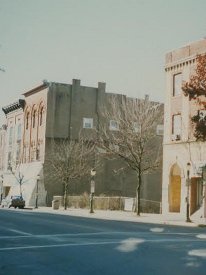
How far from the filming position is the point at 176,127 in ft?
132

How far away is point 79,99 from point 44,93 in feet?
14.0

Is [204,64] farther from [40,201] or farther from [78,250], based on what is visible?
[40,201]

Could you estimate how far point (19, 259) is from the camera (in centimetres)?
1191

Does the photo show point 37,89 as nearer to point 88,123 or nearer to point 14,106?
point 88,123

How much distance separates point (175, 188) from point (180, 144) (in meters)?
3.88

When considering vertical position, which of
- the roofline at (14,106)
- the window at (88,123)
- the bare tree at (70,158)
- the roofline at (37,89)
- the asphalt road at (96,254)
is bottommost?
the asphalt road at (96,254)

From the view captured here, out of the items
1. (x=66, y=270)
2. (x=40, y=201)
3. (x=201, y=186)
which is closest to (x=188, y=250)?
(x=66, y=270)

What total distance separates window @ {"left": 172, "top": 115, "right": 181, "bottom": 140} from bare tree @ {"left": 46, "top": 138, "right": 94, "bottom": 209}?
1553 centimetres

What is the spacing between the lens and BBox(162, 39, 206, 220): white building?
37312 mm

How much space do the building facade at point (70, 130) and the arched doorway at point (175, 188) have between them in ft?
56.1

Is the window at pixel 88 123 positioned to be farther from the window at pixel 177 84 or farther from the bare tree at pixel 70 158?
the window at pixel 177 84

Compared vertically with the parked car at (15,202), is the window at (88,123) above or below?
above

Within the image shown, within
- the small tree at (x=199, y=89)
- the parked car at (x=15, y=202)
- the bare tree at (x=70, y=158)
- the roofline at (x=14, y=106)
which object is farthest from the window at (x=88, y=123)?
the small tree at (x=199, y=89)

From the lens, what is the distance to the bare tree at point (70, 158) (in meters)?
54.1
